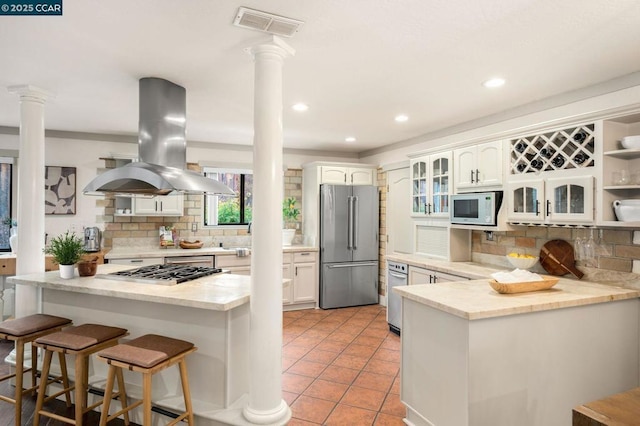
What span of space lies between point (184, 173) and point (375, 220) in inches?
134

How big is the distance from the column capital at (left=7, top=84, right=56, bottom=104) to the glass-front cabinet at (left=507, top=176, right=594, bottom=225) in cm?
413

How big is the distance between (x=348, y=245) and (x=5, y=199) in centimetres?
454

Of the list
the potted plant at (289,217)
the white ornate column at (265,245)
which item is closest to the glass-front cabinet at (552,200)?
the white ornate column at (265,245)

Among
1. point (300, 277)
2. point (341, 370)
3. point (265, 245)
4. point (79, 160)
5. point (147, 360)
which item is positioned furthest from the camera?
point (300, 277)

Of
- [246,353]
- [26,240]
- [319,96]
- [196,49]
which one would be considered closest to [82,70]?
[196,49]

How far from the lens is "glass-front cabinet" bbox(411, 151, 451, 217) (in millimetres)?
4074

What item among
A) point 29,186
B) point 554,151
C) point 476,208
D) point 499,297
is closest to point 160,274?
point 29,186

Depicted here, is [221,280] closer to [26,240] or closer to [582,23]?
[26,240]

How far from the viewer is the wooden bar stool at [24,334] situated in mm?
2414

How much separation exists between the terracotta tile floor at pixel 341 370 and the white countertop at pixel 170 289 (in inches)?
39.2

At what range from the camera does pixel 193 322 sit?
2414 mm

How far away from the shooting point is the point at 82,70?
8.97ft

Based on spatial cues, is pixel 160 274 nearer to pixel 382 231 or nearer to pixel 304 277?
pixel 304 277

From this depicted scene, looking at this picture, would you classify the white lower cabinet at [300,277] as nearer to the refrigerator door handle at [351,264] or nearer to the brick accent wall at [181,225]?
the refrigerator door handle at [351,264]
